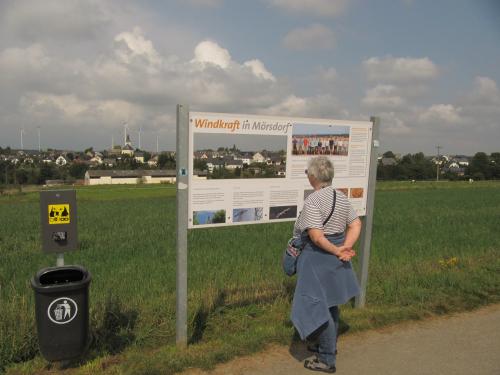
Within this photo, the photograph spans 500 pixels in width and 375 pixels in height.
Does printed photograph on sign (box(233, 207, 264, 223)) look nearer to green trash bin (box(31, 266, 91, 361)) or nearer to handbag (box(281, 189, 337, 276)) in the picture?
handbag (box(281, 189, 337, 276))

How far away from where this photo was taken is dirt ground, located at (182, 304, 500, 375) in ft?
12.5

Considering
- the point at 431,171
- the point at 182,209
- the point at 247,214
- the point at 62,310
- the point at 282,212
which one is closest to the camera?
the point at 62,310

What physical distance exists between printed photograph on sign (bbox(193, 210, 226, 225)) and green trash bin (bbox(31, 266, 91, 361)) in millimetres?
1144

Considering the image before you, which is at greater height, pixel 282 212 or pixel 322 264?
pixel 282 212

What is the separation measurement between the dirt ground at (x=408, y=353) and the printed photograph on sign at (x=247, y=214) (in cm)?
132

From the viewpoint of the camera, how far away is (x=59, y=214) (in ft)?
12.5

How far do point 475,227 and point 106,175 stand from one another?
92.3m

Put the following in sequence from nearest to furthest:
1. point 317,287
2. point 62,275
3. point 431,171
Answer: point 317,287 → point 62,275 → point 431,171

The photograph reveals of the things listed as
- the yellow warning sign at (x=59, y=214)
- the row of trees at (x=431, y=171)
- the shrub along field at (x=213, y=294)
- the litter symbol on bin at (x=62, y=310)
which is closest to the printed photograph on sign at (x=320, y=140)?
the shrub along field at (x=213, y=294)

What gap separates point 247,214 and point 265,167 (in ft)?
1.87

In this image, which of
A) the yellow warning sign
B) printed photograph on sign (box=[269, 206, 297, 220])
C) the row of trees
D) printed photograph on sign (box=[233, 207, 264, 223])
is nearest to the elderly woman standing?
printed photograph on sign (box=[233, 207, 264, 223])

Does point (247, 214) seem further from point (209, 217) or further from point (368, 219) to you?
point (368, 219)

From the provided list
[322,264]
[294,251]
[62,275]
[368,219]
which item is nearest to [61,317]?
[62,275]

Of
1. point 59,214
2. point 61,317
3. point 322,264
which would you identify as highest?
point 59,214
